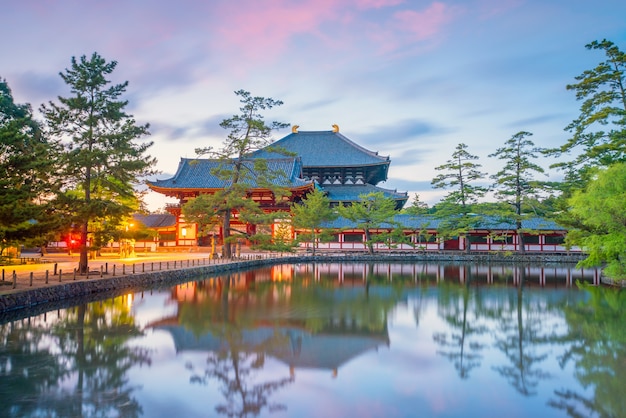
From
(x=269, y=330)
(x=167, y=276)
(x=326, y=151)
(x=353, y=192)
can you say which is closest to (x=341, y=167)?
(x=353, y=192)

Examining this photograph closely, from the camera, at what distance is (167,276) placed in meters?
24.4

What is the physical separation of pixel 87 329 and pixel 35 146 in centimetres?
854

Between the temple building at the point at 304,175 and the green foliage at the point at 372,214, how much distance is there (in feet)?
11.8

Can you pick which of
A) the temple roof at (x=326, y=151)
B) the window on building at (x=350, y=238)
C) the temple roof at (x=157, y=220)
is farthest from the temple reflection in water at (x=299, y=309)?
the temple roof at (x=157, y=220)

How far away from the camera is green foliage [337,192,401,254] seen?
138 ft

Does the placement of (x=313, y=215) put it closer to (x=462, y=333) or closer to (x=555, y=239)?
(x=555, y=239)

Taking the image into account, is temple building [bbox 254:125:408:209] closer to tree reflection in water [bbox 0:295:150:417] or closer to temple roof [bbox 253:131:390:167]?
temple roof [bbox 253:131:390:167]

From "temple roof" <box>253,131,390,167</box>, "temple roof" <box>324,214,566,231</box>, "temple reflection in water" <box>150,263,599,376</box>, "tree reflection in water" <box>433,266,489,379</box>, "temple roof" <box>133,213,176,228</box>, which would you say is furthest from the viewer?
"temple roof" <box>133,213,176,228</box>

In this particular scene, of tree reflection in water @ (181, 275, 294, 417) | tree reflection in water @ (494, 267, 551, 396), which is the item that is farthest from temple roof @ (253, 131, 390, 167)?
tree reflection in water @ (181, 275, 294, 417)

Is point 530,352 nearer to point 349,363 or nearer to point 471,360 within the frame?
point 471,360

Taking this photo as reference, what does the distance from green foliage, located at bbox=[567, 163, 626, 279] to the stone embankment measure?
1918 centimetres

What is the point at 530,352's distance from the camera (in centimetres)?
1175

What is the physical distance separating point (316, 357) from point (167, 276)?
609 inches

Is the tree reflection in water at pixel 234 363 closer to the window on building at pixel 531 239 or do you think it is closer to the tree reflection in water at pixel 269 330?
the tree reflection in water at pixel 269 330
